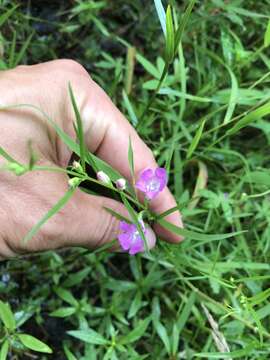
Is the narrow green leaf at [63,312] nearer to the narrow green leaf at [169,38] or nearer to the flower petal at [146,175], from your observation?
the flower petal at [146,175]

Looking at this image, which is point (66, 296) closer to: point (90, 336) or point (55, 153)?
point (90, 336)

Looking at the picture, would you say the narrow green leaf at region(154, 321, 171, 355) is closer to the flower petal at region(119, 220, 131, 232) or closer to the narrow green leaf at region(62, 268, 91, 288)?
the narrow green leaf at region(62, 268, 91, 288)

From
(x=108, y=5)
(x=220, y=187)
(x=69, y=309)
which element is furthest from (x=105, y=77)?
(x=69, y=309)

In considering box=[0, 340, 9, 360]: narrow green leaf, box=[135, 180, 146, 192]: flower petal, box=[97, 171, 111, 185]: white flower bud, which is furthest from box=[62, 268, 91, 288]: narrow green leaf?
box=[97, 171, 111, 185]: white flower bud

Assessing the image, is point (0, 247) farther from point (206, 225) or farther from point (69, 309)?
point (206, 225)

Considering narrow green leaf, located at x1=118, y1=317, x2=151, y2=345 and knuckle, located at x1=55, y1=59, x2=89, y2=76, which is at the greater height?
knuckle, located at x1=55, y1=59, x2=89, y2=76
